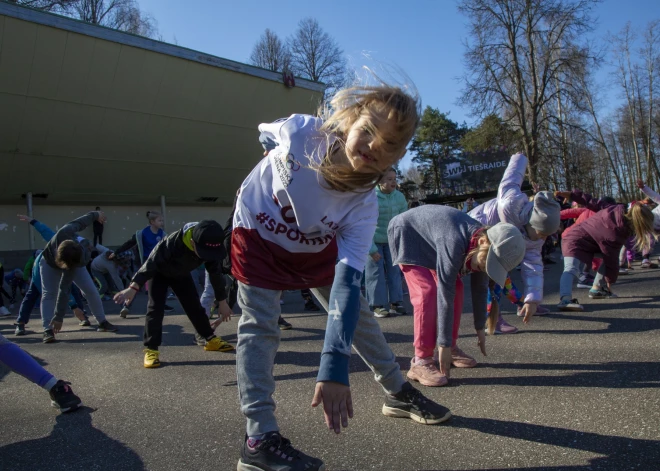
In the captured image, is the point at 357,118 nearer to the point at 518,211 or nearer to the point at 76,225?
the point at 518,211

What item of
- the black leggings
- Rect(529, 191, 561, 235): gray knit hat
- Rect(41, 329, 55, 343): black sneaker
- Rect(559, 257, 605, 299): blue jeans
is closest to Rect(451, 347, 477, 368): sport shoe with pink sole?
Rect(529, 191, 561, 235): gray knit hat

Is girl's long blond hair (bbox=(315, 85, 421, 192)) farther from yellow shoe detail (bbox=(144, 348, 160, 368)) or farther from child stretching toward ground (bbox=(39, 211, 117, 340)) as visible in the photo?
child stretching toward ground (bbox=(39, 211, 117, 340))

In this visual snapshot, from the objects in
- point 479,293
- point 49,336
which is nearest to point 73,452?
point 479,293

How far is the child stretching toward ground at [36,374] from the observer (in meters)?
3.17

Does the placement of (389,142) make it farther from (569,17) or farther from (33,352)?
(569,17)

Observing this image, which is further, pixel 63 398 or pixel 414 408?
pixel 63 398

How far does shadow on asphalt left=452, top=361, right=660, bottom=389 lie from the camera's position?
10.2 ft

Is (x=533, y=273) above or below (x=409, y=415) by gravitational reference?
above

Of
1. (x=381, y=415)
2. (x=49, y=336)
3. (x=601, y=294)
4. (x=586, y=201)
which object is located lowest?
(x=49, y=336)

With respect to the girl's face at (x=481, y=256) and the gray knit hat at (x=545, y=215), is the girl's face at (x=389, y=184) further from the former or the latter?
the girl's face at (x=481, y=256)

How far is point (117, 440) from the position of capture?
273 cm

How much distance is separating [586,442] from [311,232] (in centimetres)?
158

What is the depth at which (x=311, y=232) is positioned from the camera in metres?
2.28

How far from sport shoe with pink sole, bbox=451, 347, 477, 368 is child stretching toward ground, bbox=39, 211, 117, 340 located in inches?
176
